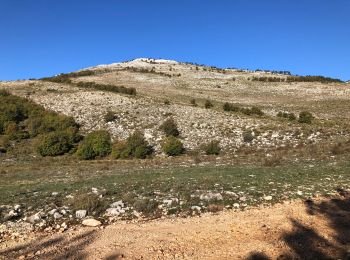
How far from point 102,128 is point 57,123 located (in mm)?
4921

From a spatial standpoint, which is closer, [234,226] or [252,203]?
[234,226]

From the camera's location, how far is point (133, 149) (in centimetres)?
3625

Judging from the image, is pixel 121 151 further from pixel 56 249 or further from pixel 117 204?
pixel 56 249

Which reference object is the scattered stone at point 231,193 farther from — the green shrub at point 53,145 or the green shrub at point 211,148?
the green shrub at point 53,145

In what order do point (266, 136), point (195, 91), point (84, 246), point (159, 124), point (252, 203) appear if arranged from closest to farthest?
1. point (84, 246)
2. point (252, 203)
3. point (266, 136)
4. point (159, 124)
5. point (195, 91)

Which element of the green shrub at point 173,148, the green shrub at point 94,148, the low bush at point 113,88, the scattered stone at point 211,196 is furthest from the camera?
the low bush at point 113,88

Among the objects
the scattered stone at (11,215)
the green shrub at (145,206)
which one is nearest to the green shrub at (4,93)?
the scattered stone at (11,215)

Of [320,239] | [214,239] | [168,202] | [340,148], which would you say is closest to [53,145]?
[340,148]

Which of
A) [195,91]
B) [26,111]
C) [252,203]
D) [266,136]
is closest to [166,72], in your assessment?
[195,91]

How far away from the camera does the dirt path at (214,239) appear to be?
10.5m

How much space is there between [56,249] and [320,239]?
23.2 feet

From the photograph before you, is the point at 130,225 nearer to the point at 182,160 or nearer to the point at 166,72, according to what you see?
the point at 182,160

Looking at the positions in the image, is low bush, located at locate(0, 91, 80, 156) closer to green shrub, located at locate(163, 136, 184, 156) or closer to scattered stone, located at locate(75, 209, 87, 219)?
green shrub, located at locate(163, 136, 184, 156)

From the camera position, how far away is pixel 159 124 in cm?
4375
